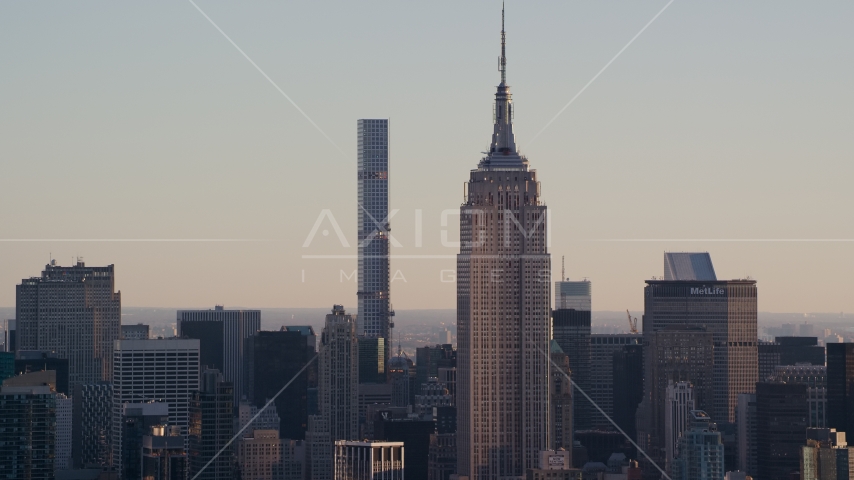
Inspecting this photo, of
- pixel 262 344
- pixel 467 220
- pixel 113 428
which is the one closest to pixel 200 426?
pixel 113 428

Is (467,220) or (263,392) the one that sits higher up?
(467,220)

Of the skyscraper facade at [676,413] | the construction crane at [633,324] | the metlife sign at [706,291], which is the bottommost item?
the skyscraper facade at [676,413]

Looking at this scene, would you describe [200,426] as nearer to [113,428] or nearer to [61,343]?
[113,428]

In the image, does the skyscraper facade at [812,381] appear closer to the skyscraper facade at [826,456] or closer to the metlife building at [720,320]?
the metlife building at [720,320]

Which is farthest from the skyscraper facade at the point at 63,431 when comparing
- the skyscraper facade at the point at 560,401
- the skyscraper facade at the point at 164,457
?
the skyscraper facade at the point at 560,401

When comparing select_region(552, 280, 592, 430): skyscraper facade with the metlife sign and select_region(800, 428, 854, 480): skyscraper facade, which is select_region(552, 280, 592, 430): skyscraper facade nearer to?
select_region(800, 428, 854, 480): skyscraper facade

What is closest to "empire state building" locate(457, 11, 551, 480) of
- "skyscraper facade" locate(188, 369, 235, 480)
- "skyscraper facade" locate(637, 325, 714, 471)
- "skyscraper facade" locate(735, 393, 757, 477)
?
"skyscraper facade" locate(735, 393, 757, 477)
